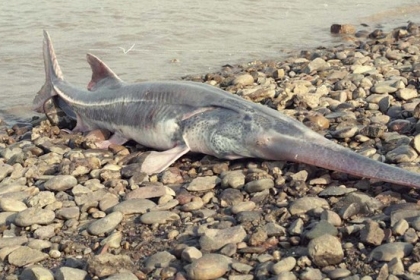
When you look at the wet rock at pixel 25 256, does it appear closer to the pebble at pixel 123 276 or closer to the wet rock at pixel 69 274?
the wet rock at pixel 69 274

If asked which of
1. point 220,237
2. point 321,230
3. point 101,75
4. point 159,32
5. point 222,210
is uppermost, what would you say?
point 101,75

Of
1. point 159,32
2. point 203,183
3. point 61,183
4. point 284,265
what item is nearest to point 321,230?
point 284,265

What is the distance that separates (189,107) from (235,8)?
11.9 meters

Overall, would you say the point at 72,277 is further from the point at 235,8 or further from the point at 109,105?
the point at 235,8

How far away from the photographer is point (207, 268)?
3.75 meters

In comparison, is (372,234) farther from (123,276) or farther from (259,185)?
(123,276)

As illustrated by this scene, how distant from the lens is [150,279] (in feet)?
12.8

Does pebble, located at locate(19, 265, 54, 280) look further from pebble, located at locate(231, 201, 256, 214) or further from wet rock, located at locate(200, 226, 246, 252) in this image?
pebble, located at locate(231, 201, 256, 214)

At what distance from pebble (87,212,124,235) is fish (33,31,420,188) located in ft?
3.17

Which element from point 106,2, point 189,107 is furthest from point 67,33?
point 189,107

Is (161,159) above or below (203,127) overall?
below

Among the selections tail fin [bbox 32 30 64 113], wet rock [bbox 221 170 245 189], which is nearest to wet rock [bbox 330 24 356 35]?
tail fin [bbox 32 30 64 113]

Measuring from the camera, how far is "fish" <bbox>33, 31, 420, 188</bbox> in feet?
16.4

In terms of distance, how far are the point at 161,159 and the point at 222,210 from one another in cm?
112
